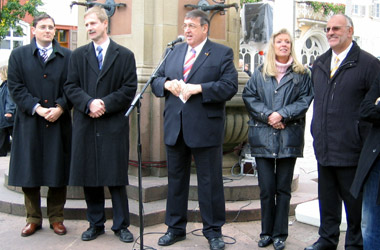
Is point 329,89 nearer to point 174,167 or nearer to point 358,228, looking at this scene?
point 358,228

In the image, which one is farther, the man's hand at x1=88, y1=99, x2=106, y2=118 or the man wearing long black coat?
the man wearing long black coat

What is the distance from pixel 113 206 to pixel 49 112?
1.03m

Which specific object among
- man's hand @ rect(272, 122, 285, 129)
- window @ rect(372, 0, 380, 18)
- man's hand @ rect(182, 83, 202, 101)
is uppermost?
window @ rect(372, 0, 380, 18)

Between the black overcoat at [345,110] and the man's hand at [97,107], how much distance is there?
183 cm

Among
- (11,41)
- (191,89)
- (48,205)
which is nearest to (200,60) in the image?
(191,89)

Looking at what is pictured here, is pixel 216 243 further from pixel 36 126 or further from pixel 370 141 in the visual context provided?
pixel 36 126

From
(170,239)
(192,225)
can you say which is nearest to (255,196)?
(192,225)

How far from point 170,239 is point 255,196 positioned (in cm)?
139

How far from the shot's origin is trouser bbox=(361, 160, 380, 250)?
3.64 metres

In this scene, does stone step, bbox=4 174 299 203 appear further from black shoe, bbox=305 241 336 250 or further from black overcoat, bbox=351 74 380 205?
black overcoat, bbox=351 74 380 205

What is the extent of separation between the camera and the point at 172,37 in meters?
5.87

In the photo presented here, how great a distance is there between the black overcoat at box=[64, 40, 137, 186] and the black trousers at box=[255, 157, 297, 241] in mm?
1243

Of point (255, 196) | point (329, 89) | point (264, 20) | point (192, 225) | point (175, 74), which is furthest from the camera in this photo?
point (264, 20)

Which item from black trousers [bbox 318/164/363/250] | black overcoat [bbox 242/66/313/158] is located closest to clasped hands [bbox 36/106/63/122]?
black overcoat [bbox 242/66/313/158]
